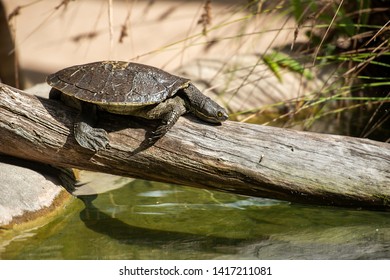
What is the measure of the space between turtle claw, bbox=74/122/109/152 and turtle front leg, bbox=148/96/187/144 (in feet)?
0.95

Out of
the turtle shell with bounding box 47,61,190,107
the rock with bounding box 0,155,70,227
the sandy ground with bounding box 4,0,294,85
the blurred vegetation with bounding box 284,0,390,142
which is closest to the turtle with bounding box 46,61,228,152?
the turtle shell with bounding box 47,61,190,107

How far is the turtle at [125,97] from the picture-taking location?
396cm

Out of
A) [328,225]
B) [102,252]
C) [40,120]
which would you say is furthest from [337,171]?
[40,120]

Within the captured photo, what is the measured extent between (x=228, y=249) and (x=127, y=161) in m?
0.83

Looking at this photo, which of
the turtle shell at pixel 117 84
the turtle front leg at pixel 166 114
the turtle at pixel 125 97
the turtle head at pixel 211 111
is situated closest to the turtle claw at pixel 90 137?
the turtle at pixel 125 97

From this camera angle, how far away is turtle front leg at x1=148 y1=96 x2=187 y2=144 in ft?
13.0

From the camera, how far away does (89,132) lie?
3943mm

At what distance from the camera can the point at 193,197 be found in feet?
15.3

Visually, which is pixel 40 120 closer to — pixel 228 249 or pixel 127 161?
pixel 127 161

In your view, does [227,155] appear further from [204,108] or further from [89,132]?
[89,132]

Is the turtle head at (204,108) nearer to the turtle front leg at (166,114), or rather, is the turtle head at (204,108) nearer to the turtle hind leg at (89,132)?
the turtle front leg at (166,114)

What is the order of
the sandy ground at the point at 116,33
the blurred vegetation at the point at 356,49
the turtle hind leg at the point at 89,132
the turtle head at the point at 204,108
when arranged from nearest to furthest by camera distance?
1. the turtle hind leg at the point at 89,132
2. the turtle head at the point at 204,108
3. the blurred vegetation at the point at 356,49
4. the sandy ground at the point at 116,33

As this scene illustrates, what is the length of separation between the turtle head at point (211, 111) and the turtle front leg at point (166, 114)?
120mm
